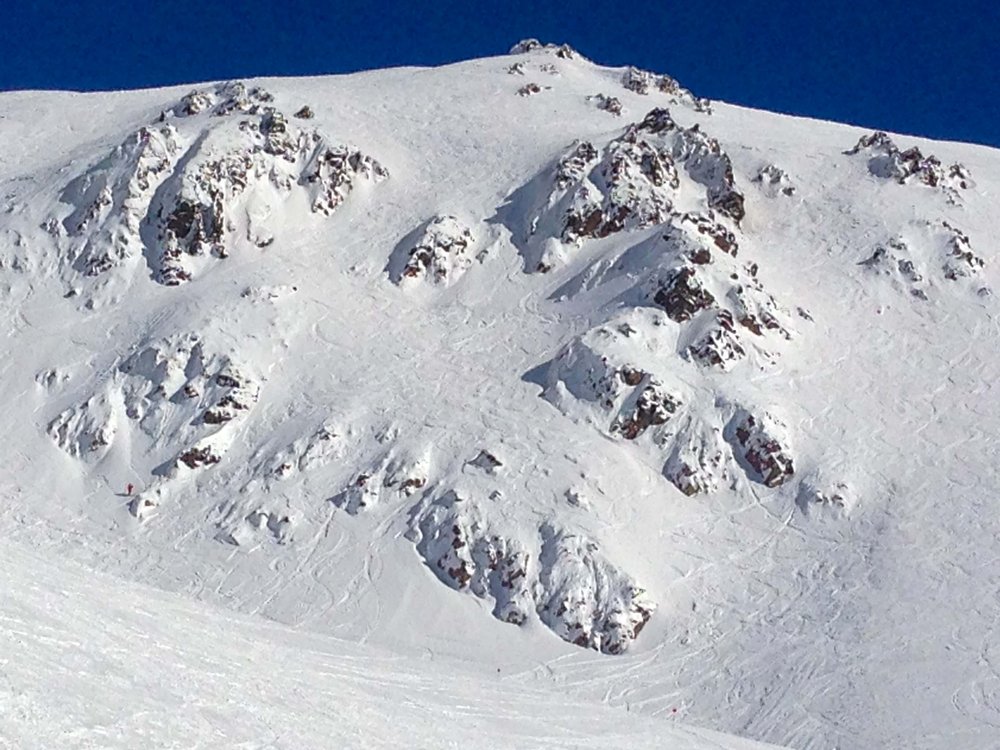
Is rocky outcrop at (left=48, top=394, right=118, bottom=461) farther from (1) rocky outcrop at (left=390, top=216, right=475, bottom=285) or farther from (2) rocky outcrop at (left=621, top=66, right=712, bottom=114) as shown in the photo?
(2) rocky outcrop at (left=621, top=66, right=712, bottom=114)

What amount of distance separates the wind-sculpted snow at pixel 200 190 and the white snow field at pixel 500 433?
0.23m

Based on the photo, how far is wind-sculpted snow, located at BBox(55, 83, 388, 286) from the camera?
170ft

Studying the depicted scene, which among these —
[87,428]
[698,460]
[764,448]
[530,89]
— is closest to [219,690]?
[698,460]

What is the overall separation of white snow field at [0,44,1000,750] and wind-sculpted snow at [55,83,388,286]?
0.23 meters

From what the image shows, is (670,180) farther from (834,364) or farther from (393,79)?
(393,79)

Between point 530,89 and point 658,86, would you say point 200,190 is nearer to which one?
point 530,89

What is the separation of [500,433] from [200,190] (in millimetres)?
23589

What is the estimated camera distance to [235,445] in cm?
4119

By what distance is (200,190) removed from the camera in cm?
5281

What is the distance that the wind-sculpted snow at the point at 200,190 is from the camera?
170 feet

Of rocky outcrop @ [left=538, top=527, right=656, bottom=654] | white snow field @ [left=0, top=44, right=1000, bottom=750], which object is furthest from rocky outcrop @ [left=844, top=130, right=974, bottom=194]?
rocky outcrop @ [left=538, top=527, right=656, bottom=654]

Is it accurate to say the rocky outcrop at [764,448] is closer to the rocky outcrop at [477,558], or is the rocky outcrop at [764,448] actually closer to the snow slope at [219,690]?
the rocky outcrop at [477,558]

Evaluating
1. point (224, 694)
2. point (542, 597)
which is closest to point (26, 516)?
point (542, 597)

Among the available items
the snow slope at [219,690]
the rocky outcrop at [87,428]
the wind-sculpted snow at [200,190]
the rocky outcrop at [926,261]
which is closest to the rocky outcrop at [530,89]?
the wind-sculpted snow at [200,190]
